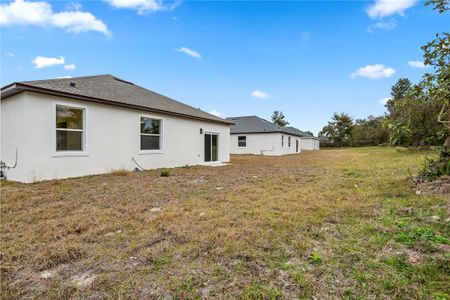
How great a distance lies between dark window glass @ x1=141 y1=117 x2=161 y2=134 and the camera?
32.9 ft

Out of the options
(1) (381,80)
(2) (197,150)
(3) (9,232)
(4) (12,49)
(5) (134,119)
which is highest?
(1) (381,80)

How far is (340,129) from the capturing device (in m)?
40.9

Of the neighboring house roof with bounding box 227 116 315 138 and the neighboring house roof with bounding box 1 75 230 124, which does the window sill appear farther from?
the neighboring house roof with bounding box 227 116 315 138

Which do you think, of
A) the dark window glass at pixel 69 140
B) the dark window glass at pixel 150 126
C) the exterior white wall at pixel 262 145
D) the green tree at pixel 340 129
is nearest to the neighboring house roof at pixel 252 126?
the exterior white wall at pixel 262 145

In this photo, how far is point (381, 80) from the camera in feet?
59.8

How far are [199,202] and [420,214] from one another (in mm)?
3880

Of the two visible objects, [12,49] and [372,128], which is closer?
[12,49]

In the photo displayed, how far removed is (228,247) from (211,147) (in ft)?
36.9

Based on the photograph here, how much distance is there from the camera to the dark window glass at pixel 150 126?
10023 mm

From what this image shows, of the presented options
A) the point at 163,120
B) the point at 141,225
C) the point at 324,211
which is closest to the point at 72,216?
the point at 141,225

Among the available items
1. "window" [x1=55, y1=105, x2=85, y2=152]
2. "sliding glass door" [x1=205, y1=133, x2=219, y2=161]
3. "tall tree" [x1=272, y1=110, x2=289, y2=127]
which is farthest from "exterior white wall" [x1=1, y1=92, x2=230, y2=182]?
"tall tree" [x1=272, y1=110, x2=289, y2=127]

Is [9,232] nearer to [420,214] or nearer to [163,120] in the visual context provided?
[420,214]

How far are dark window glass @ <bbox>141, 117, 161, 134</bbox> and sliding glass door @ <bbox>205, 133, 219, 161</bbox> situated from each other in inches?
137

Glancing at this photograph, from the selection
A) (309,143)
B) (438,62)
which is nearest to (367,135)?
(309,143)
